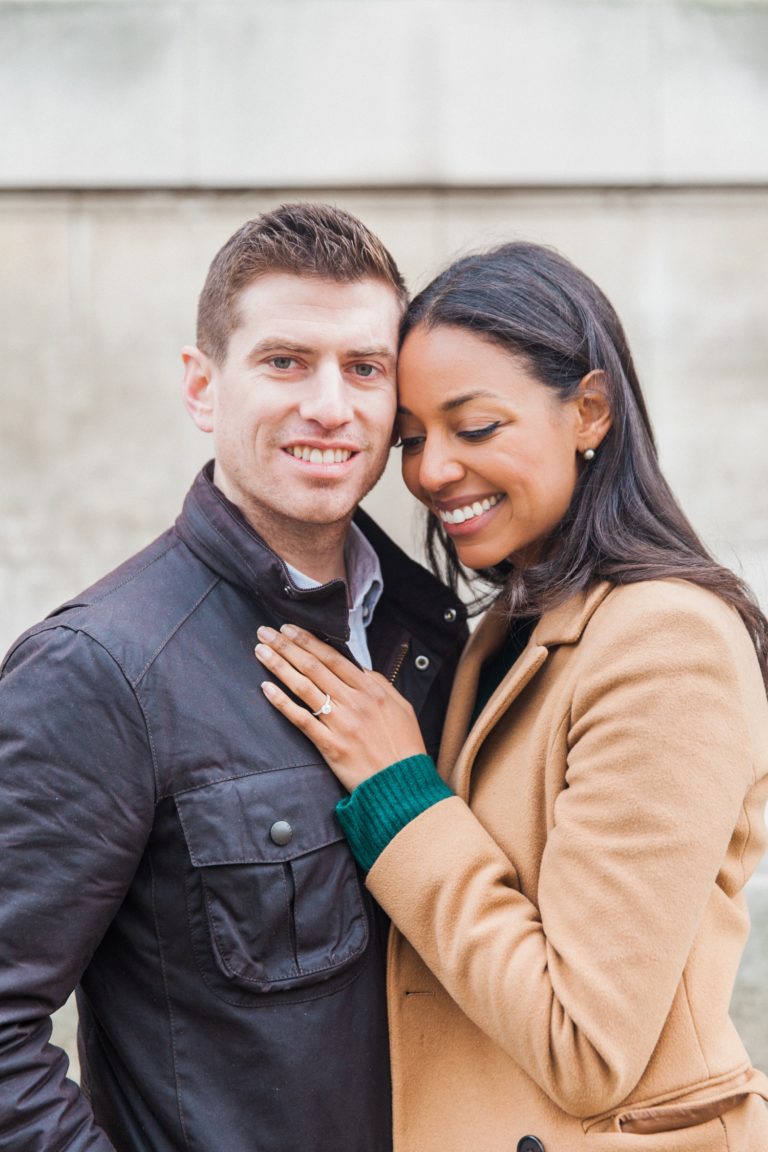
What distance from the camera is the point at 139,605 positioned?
2.09 metres

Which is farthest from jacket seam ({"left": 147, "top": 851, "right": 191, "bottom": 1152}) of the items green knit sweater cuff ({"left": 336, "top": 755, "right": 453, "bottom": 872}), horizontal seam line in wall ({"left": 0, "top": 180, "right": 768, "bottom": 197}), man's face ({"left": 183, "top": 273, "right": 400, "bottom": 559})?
horizontal seam line in wall ({"left": 0, "top": 180, "right": 768, "bottom": 197})

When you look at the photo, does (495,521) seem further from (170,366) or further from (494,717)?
(170,366)

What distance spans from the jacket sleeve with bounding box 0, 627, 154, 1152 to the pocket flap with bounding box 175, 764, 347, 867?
0.09 meters

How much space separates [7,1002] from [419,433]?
4.43 ft

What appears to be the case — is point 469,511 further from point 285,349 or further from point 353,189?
point 353,189

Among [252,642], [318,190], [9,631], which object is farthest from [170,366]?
[252,642]

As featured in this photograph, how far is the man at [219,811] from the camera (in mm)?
1887

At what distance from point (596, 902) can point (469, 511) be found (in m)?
0.89

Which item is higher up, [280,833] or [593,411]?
[593,411]

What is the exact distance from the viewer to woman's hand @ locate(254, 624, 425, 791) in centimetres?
212

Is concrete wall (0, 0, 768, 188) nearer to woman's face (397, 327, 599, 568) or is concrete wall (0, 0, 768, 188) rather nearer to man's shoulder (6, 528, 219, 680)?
woman's face (397, 327, 599, 568)

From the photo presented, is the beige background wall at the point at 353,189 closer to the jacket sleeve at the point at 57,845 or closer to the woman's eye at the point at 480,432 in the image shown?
the woman's eye at the point at 480,432

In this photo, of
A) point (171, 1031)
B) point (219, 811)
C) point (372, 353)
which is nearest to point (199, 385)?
point (372, 353)

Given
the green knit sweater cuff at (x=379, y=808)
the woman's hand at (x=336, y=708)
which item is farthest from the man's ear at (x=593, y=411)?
the green knit sweater cuff at (x=379, y=808)
